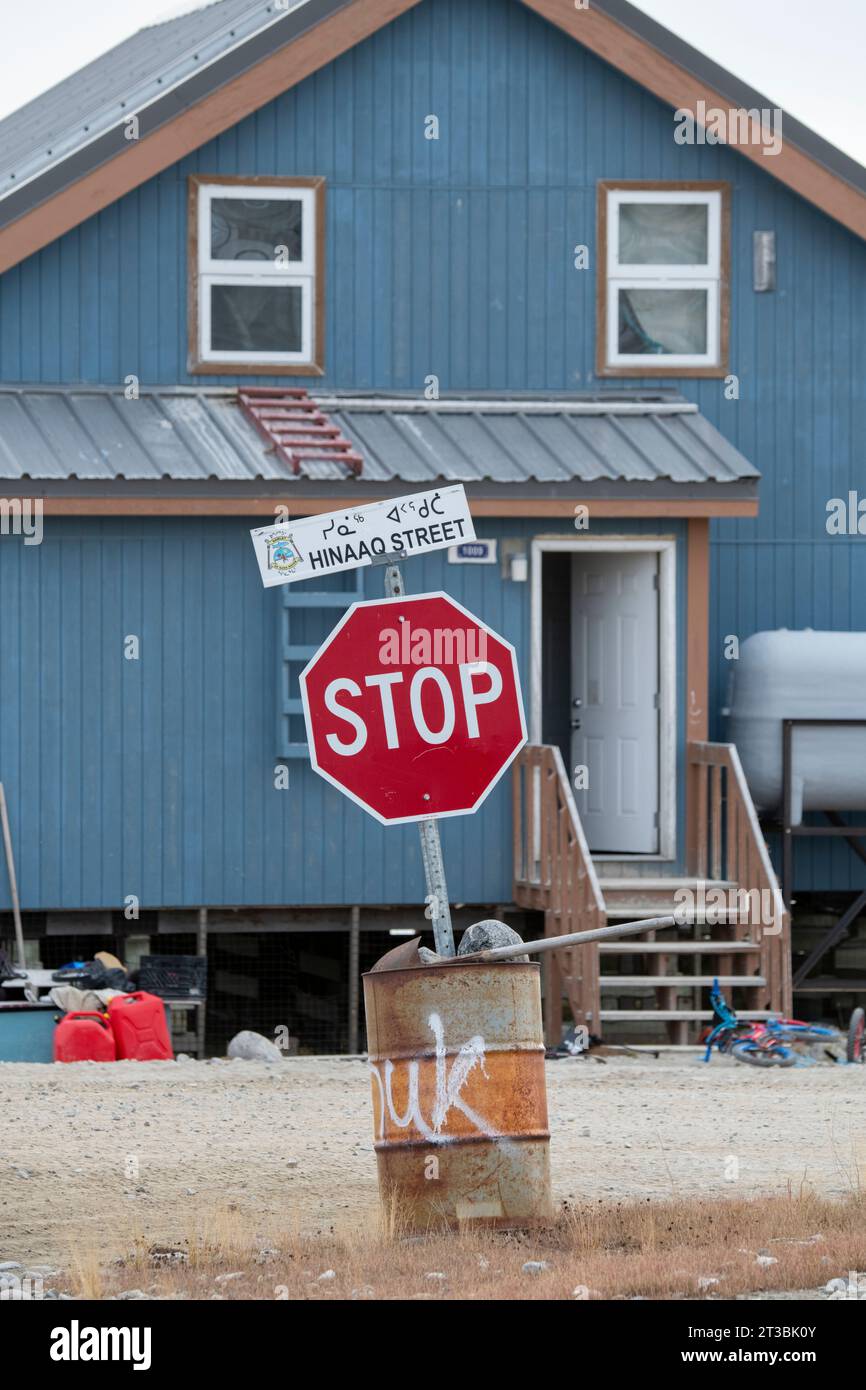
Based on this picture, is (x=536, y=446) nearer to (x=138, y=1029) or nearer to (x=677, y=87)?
(x=677, y=87)

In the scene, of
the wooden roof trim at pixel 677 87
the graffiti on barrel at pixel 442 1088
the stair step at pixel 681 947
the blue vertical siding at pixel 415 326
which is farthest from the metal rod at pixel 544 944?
the wooden roof trim at pixel 677 87

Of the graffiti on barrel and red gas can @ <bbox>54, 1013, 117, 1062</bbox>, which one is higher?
the graffiti on barrel

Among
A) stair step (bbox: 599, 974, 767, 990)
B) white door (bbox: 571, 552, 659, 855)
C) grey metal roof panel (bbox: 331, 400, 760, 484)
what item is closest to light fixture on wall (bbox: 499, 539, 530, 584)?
grey metal roof panel (bbox: 331, 400, 760, 484)

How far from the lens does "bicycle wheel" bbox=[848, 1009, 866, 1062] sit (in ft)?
48.0

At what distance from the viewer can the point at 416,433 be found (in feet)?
53.2

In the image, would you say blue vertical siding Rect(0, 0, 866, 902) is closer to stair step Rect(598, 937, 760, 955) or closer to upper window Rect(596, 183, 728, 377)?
upper window Rect(596, 183, 728, 377)

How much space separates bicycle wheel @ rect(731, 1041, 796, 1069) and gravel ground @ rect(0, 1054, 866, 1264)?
13cm

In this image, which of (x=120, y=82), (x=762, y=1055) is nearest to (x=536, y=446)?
(x=762, y=1055)

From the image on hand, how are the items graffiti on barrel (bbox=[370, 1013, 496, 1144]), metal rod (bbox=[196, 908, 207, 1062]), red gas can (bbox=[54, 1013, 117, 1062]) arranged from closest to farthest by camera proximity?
1. graffiti on barrel (bbox=[370, 1013, 496, 1144])
2. red gas can (bbox=[54, 1013, 117, 1062])
3. metal rod (bbox=[196, 908, 207, 1062])

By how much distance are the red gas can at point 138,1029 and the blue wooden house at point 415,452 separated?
57.1 inches

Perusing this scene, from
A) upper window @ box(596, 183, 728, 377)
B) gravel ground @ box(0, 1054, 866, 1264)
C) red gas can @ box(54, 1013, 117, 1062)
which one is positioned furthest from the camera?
upper window @ box(596, 183, 728, 377)

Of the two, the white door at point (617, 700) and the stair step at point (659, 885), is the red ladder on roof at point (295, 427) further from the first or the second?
the stair step at point (659, 885)

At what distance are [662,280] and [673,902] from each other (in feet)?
16.4
